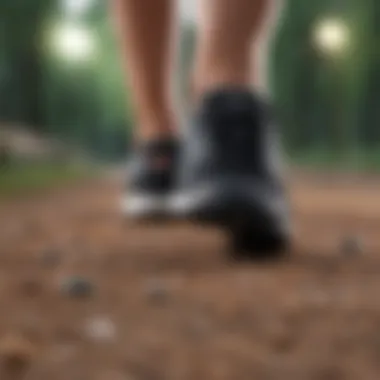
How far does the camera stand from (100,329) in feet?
1.82

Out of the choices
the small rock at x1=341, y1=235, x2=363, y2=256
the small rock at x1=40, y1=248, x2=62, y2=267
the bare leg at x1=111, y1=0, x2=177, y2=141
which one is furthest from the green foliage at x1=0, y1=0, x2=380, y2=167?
the small rock at x1=40, y1=248, x2=62, y2=267

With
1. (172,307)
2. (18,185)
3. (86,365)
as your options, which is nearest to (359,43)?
(18,185)

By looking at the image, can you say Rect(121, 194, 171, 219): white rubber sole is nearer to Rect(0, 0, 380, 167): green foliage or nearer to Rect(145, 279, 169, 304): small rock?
Rect(145, 279, 169, 304): small rock

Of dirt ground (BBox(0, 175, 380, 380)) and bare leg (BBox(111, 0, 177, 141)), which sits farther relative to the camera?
bare leg (BBox(111, 0, 177, 141))

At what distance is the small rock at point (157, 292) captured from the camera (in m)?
0.65

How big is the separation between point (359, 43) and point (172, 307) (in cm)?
187

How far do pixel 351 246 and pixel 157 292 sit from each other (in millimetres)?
302

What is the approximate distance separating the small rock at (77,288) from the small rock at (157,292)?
0.04 meters

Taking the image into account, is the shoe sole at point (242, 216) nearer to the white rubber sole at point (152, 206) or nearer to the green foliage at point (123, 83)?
the white rubber sole at point (152, 206)

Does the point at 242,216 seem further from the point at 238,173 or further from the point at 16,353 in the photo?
the point at 16,353

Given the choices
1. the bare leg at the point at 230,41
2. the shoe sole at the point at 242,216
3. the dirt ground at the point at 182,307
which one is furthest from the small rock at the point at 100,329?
the bare leg at the point at 230,41

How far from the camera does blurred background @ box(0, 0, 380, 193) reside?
7.36 feet

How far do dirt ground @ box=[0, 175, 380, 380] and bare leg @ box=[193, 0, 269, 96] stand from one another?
0.48 ft

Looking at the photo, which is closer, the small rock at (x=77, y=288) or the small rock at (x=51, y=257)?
the small rock at (x=77, y=288)
